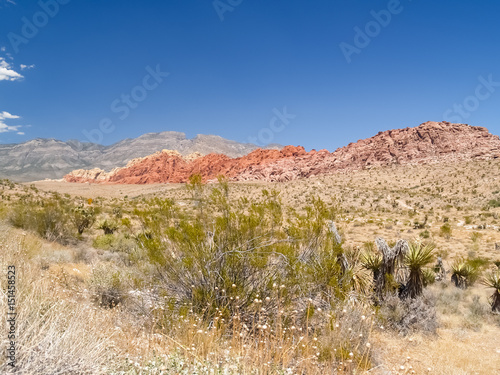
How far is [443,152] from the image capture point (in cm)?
6856

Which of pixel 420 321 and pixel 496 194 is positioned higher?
pixel 496 194

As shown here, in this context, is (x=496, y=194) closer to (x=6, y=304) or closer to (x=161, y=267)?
(x=161, y=267)

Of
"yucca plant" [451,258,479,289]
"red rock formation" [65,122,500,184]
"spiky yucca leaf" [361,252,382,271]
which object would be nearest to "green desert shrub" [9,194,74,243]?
"spiky yucca leaf" [361,252,382,271]

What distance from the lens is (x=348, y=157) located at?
81.2 meters

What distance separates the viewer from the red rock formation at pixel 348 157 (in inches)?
2704

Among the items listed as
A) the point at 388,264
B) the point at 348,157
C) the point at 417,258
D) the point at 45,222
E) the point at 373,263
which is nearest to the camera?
the point at 417,258

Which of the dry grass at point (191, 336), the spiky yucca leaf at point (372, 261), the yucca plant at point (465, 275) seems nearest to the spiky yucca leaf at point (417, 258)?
the spiky yucca leaf at point (372, 261)

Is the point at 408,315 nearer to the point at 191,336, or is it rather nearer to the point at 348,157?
the point at 191,336

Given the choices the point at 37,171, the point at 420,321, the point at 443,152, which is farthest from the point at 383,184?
the point at 37,171

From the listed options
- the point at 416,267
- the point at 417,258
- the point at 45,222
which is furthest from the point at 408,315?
the point at 45,222

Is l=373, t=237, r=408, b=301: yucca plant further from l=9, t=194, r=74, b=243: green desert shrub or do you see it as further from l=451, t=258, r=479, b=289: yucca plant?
l=9, t=194, r=74, b=243: green desert shrub

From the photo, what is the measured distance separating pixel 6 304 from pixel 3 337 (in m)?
0.47

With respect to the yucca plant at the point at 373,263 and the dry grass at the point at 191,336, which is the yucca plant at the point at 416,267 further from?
the dry grass at the point at 191,336

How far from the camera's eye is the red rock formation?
68.7 m
